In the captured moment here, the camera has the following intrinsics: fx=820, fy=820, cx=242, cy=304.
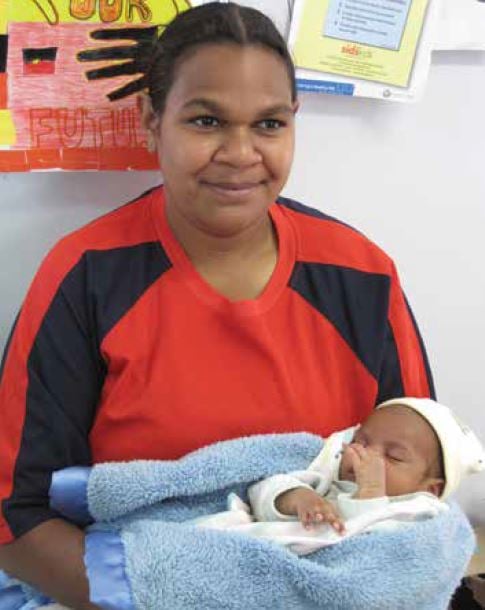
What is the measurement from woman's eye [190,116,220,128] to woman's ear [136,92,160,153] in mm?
72

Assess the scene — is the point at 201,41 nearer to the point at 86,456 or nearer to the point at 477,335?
the point at 86,456

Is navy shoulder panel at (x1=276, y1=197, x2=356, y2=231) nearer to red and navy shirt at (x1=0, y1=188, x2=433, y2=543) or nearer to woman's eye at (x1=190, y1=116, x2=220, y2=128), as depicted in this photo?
red and navy shirt at (x1=0, y1=188, x2=433, y2=543)

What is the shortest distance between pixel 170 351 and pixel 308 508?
0.27 metres

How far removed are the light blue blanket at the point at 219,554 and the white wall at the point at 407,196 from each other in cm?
38

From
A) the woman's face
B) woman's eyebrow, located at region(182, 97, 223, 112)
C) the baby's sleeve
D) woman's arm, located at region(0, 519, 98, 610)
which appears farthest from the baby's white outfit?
woman's eyebrow, located at region(182, 97, 223, 112)

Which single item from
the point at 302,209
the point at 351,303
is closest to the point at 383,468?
the point at 351,303

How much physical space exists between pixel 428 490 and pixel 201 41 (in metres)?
0.62

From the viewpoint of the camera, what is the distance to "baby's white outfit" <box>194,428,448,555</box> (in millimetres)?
930

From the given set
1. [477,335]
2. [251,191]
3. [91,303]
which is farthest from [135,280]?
[477,335]

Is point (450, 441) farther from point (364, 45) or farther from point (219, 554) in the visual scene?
point (364, 45)

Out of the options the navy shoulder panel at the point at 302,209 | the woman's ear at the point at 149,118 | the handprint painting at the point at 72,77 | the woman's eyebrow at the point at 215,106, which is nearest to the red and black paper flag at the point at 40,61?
the handprint painting at the point at 72,77

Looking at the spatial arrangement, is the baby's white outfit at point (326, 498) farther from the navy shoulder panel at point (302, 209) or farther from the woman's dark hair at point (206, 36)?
the woman's dark hair at point (206, 36)

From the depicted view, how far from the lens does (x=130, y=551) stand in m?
0.91

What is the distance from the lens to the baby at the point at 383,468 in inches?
37.9
